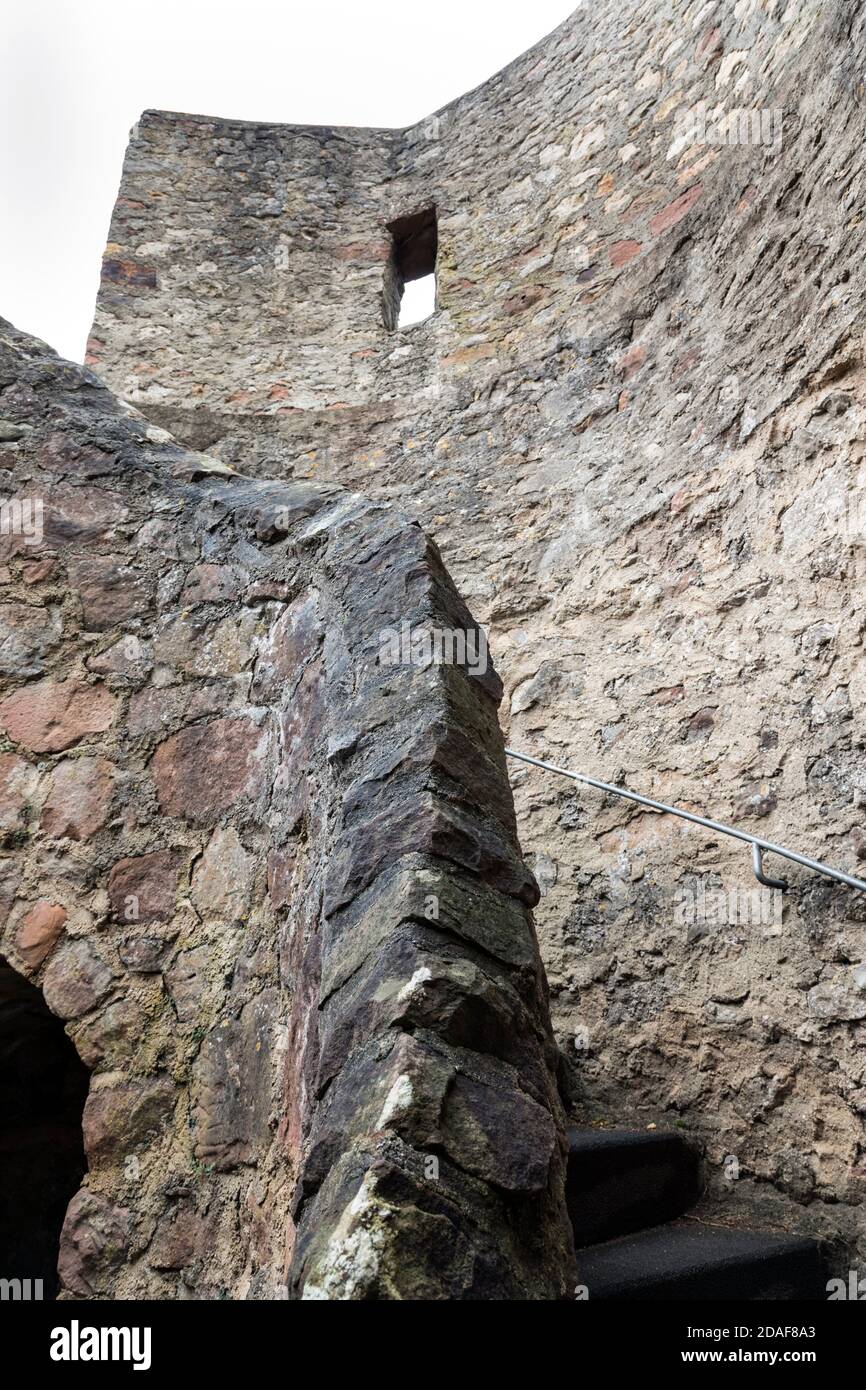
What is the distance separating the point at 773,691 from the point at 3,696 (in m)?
1.91

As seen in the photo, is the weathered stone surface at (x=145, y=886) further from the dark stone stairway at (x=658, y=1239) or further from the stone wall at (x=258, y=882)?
the dark stone stairway at (x=658, y=1239)

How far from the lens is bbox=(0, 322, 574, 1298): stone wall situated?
1083mm

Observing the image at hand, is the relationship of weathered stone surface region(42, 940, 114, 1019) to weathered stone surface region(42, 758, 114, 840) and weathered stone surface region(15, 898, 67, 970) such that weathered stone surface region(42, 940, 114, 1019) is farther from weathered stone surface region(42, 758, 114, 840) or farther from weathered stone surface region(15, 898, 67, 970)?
weathered stone surface region(42, 758, 114, 840)

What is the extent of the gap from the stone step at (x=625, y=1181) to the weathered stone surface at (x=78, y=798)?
3.80 ft

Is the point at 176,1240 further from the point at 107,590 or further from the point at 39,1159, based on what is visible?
the point at 39,1159

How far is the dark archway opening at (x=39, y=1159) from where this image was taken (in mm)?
3406

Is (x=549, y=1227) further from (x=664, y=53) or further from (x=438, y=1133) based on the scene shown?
(x=664, y=53)

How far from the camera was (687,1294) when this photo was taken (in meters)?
1.84

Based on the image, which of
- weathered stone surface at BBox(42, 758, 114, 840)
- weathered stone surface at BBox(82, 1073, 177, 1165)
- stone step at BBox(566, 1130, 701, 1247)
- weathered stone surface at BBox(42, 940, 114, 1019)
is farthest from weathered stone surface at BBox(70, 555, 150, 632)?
stone step at BBox(566, 1130, 701, 1247)

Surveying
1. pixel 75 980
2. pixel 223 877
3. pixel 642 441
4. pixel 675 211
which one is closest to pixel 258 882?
pixel 223 877

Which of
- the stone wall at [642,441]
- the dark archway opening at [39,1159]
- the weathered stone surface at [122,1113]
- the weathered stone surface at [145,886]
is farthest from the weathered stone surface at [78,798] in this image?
the dark archway opening at [39,1159]

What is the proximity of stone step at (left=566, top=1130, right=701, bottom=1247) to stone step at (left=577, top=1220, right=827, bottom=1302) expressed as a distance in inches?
1.8

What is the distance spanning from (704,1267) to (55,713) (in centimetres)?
162

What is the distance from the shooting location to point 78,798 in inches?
79.2
